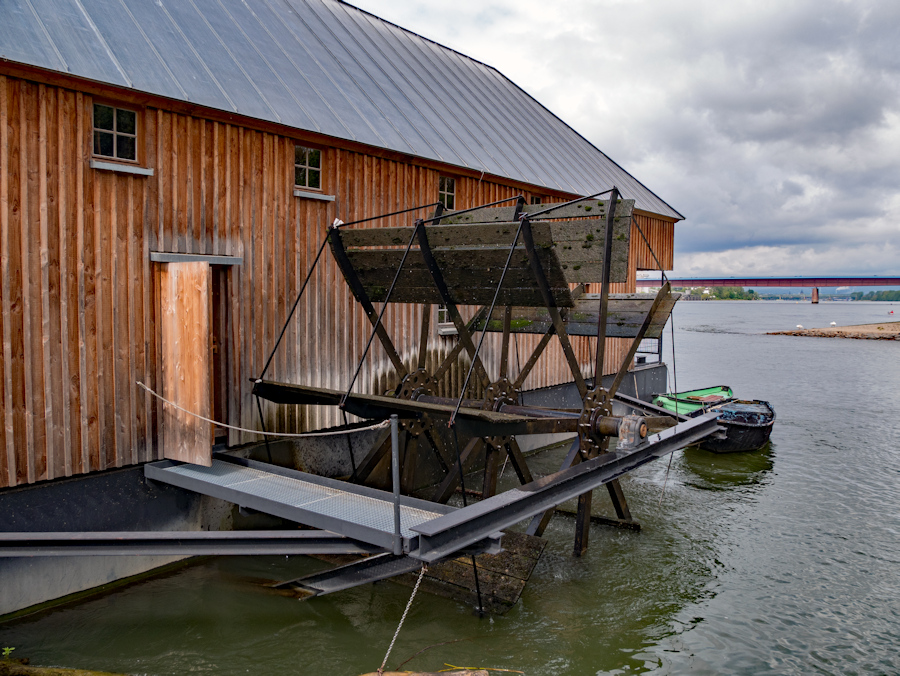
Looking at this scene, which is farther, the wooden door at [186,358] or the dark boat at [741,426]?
the dark boat at [741,426]

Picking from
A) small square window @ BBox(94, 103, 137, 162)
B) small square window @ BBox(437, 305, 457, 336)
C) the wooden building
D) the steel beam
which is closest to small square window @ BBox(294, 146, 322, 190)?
the wooden building

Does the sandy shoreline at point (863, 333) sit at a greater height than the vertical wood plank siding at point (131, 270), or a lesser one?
lesser

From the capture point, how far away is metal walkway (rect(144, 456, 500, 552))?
18.8 feet

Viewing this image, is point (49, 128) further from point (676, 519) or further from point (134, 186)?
point (676, 519)

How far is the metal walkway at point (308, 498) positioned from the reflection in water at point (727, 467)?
777 cm

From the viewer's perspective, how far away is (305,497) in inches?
256

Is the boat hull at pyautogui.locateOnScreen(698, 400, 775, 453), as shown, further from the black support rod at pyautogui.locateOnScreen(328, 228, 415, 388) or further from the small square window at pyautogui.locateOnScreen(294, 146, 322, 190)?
the small square window at pyautogui.locateOnScreen(294, 146, 322, 190)

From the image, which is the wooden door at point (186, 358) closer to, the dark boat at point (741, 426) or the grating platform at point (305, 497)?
the grating platform at point (305, 497)

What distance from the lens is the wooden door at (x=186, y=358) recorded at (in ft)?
A: 22.5

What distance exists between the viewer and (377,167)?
991 cm

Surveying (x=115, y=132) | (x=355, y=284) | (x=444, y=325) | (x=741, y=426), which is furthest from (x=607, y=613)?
(x=741, y=426)

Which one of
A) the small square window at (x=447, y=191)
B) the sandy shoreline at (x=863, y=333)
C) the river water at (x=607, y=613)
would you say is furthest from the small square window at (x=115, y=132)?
the sandy shoreline at (x=863, y=333)

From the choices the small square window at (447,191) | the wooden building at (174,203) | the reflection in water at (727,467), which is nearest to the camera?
the wooden building at (174,203)

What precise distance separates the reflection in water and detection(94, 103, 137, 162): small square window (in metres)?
→ 10.5
